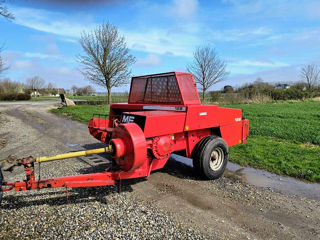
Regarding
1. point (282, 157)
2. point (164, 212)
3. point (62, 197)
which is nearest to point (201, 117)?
point (164, 212)

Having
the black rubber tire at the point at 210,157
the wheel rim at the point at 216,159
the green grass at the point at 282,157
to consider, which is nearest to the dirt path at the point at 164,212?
the black rubber tire at the point at 210,157

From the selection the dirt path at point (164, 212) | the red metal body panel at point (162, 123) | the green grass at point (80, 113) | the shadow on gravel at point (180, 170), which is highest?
the red metal body panel at point (162, 123)

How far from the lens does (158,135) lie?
3916 mm

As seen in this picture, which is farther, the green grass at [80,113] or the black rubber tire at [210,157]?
the green grass at [80,113]

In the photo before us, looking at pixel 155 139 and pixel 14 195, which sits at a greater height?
pixel 155 139

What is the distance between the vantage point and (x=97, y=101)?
28125 mm

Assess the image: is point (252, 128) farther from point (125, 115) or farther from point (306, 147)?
point (125, 115)

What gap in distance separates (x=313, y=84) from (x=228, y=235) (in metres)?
54.7

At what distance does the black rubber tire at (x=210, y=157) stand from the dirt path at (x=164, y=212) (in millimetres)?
190

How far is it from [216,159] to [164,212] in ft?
6.23

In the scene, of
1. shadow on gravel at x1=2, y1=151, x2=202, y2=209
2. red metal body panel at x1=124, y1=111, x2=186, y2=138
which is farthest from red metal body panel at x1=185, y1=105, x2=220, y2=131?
shadow on gravel at x1=2, y1=151, x2=202, y2=209

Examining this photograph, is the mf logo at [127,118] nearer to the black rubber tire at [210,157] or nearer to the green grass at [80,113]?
the black rubber tire at [210,157]

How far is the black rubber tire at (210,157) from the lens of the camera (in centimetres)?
452

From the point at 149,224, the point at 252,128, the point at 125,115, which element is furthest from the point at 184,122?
the point at 252,128
